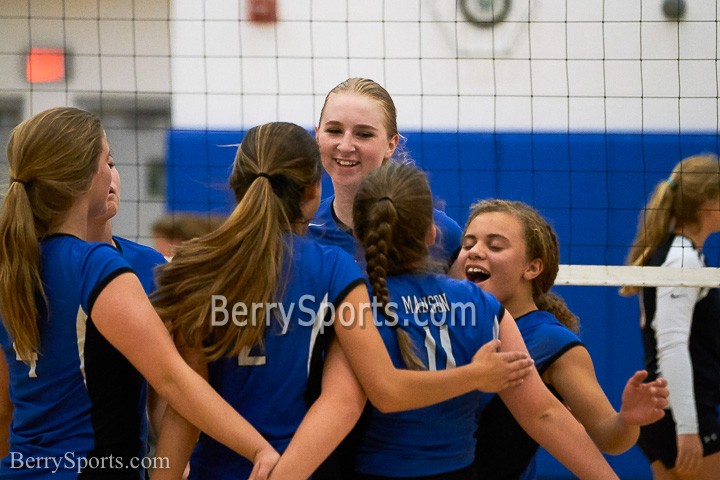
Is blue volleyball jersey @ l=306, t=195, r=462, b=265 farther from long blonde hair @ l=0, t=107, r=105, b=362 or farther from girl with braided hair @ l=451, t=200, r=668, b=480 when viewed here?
long blonde hair @ l=0, t=107, r=105, b=362

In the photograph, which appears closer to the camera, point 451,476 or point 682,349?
point 451,476

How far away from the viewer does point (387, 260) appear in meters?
2.18

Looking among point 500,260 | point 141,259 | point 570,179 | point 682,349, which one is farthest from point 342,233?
point 570,179

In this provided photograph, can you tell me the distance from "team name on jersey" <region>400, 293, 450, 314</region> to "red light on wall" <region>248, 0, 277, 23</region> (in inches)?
174

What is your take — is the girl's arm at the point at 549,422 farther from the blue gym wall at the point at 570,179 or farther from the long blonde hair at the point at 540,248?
the blue gym wall at the point at 570,179

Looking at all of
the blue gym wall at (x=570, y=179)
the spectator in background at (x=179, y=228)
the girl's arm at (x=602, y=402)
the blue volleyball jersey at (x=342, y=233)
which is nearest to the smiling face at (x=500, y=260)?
the blue volleyball jersey at (x=342, y=233)

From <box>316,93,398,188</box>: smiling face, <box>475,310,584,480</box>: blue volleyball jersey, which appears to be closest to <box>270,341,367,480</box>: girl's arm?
<box>475,310,584,480</box>: blue volleyball jersey

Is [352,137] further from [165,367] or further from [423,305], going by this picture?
[165,367]

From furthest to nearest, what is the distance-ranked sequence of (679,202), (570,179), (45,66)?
(45,66), (570,179), (679,202)

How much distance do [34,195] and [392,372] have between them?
87 cm

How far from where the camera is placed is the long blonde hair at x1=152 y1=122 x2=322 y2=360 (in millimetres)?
2049

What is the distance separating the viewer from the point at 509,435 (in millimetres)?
2475

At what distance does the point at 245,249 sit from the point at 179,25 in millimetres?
5752

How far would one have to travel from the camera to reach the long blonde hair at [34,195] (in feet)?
6.75
